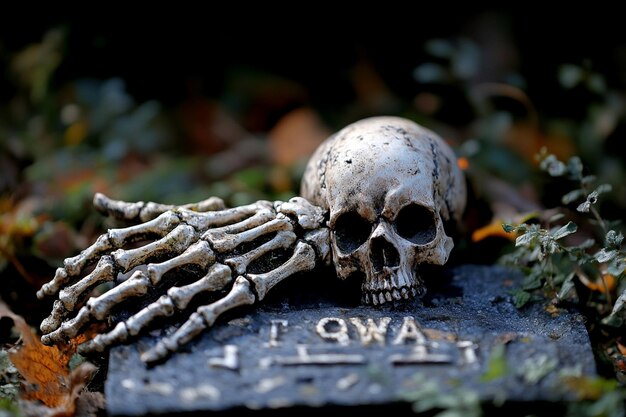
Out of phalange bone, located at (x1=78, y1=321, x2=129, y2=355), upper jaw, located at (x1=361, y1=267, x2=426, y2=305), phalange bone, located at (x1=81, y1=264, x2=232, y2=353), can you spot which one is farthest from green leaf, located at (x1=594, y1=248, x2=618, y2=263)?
phalange bone, located at (x1=78, y1=321, x2=129, y2=355)

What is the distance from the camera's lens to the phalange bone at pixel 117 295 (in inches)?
97.5

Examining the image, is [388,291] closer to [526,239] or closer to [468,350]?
[468,350]

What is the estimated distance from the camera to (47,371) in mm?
2576

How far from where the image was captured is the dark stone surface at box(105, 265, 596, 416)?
7.04 ft

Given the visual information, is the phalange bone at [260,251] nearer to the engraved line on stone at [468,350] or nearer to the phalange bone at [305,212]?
the phalange bone at [305,212]

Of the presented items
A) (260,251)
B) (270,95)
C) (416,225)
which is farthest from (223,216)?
(270,95)

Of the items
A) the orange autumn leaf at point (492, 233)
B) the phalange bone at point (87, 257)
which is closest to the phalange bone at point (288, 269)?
the phalange bone at point (87, 257)

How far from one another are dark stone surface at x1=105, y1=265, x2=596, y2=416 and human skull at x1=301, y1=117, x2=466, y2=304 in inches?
5.2

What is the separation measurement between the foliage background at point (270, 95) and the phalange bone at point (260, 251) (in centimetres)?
106

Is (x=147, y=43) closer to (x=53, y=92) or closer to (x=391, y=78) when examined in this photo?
(x=53, y=92)

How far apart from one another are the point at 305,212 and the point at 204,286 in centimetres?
47

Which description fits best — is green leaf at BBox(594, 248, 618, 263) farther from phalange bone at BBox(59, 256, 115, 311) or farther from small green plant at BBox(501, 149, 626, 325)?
phalange bone at BBox(59, 256, 115, 311)

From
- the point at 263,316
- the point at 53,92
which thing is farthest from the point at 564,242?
the point at 53,92

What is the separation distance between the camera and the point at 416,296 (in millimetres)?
2738
